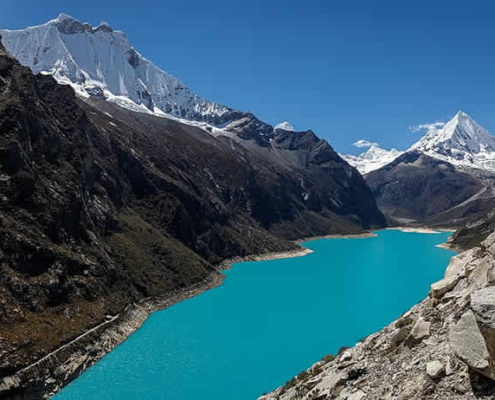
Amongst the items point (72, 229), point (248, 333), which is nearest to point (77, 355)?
point (248, 333)

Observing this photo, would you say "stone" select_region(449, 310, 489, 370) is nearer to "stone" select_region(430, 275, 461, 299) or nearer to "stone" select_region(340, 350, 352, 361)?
"stone" select_region(430, 275, 461, 299)

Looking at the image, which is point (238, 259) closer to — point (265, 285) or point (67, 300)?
point (265, 285)

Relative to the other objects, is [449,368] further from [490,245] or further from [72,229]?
[72,229]

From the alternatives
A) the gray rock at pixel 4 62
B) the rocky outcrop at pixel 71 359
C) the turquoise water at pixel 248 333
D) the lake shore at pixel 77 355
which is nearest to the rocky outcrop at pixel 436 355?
the turquoise water at pixel 248 333

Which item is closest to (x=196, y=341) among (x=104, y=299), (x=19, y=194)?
(x=104, y=299)

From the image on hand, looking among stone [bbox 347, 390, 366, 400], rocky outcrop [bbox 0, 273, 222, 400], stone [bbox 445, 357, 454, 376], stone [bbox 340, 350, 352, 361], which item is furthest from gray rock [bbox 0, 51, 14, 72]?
stone [bbox 445, 357, 454, 376]
